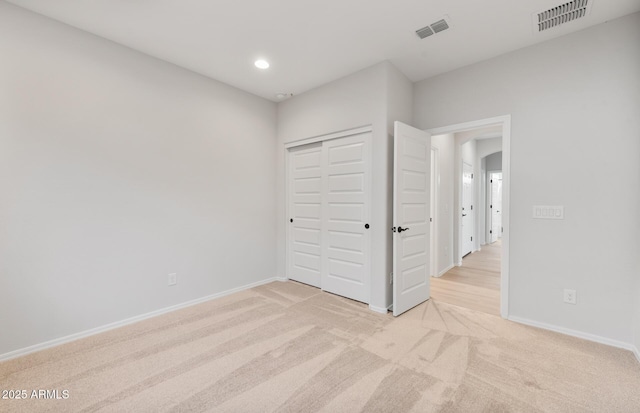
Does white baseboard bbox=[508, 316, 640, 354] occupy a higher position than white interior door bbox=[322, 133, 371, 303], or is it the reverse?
white interior door bbox=[322, 133, 371, 303]

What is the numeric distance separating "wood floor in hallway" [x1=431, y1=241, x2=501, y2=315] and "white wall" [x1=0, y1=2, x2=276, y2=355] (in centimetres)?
286

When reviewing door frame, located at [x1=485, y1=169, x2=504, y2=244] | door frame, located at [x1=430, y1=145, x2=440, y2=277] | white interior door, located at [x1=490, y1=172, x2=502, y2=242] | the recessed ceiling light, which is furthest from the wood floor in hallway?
the recessed ceiling light

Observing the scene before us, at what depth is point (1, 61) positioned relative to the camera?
6.88 feet

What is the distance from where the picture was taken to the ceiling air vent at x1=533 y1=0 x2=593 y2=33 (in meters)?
2.14

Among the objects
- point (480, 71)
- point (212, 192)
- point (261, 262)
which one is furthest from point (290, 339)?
point (480, 71)

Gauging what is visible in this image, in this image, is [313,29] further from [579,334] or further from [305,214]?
[579,334]

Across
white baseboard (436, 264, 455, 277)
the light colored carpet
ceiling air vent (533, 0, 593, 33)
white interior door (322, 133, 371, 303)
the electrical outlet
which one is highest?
ceiling air vent (533, 0, 593, 33)

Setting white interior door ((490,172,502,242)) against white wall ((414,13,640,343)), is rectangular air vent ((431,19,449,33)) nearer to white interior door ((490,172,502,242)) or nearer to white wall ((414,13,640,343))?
white wall ((414,13,640,343))

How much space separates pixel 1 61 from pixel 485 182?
31.1 ft

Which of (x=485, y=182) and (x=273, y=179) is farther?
(x=485, y=182)

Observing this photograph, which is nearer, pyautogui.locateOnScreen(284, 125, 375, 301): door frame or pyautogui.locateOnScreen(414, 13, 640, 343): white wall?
pyautogui.locateOnScreen(414, 13, 640, 343): white wall

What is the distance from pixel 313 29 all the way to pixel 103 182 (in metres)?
2.47

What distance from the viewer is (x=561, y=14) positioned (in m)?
2.25

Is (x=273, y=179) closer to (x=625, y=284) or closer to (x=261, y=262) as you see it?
(x=261, y=262)
